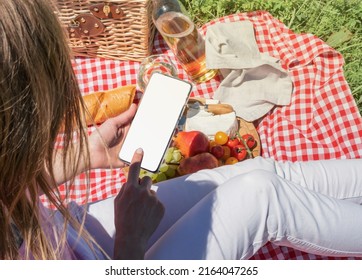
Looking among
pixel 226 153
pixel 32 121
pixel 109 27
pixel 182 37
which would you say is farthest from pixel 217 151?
pixel 32 121

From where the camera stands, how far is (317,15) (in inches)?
73.2

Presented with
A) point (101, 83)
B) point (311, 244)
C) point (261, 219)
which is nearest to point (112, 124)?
point (101, 83)

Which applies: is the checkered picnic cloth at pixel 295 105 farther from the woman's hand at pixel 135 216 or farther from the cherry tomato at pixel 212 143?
the woman's hand at pixel 135 216

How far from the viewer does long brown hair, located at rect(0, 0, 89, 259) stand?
2.36 ft

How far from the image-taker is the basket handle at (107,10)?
4.69ft

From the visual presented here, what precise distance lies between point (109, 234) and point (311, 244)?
479 mm

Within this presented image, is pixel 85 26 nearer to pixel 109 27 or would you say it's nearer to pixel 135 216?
pixel 109 27

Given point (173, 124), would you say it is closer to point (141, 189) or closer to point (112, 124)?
point (112, 124)

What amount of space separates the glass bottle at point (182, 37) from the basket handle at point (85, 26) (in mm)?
170

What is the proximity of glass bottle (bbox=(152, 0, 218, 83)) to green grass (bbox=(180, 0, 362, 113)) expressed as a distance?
11.4 inches

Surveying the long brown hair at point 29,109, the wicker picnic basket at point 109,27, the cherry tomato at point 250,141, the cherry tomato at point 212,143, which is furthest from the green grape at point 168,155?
the long brown hair at point 29,109

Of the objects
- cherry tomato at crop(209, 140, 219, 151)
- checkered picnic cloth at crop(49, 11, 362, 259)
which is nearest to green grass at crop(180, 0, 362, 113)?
checkered picnic cloth at crop(49, 11, 362, 259)

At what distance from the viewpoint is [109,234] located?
120 centimetres

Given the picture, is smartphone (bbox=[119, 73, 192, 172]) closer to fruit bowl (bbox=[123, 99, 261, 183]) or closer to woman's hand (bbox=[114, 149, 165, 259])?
fruit bowl (bbox=[123, 99, 261, 183])
